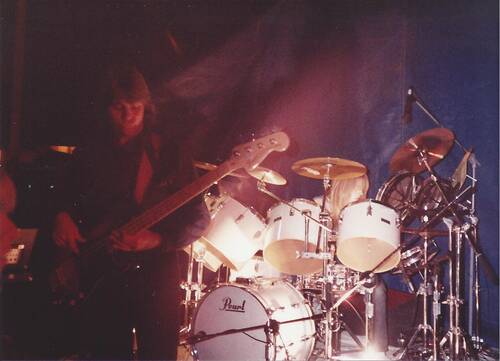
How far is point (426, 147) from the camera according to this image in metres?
3.96

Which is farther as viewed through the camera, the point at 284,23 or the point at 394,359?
the point at 284,23

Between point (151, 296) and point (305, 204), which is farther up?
point (305, 204)

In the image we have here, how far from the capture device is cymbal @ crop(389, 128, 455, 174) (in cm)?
390

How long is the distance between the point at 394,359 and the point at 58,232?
318 cm

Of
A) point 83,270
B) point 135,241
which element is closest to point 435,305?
point 135,241

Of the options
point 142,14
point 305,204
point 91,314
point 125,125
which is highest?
point 142,14

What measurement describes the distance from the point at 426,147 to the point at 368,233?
116 cm

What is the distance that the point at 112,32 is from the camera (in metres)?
4.20

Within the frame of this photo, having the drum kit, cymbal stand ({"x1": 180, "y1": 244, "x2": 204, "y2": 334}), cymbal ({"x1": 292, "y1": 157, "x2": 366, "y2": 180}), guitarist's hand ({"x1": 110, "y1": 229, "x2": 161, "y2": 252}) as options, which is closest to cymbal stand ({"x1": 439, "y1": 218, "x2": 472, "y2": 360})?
the drum kit

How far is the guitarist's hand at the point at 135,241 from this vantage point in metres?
2.80

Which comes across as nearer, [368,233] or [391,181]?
[368,233]

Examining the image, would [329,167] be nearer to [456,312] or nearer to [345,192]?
[345,192]

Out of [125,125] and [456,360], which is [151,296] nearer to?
[125,125]

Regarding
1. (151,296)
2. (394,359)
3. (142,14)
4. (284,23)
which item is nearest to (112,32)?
(142,14)
